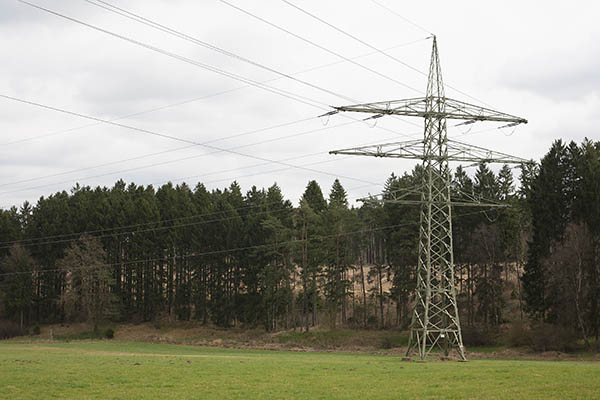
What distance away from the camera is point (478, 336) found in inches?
2498

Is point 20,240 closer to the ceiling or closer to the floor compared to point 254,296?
closer to the ceiling

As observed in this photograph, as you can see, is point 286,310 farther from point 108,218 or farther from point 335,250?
point 108,218

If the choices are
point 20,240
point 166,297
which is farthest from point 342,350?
point 20,240

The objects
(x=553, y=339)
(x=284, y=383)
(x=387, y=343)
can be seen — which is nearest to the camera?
(x=284, y=383)

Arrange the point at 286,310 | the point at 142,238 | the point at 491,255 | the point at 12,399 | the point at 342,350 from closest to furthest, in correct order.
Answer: the point at 12,399
the point at 342,350
the point at 491,255
the point at 286,310
the point at 142,238

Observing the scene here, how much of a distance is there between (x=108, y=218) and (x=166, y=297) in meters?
17.4

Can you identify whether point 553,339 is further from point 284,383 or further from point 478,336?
point 284,383

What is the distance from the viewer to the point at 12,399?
19.1 m

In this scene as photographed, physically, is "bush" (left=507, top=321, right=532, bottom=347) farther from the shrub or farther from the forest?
the shrub

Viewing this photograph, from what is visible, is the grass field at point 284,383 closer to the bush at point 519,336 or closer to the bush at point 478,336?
the bush at point 519,336

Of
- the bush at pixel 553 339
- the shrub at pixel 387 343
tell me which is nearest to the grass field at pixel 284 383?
the bush at pixel 553 339

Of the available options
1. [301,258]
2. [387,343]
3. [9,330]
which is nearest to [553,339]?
[387,343]

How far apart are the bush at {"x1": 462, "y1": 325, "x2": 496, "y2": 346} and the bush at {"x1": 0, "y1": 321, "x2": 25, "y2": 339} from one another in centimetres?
6661

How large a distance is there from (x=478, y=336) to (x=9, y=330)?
68.5 m
